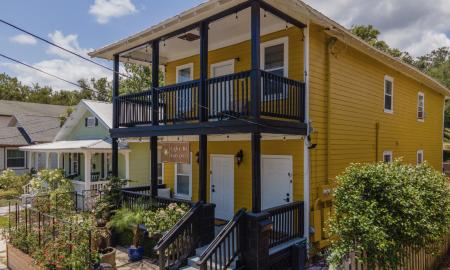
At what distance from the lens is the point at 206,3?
7660 mm

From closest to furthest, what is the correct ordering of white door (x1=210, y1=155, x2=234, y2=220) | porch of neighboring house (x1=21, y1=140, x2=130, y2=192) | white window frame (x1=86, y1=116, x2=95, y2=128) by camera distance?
1. white door (x1=210, y1=155, x2=234, y2=220)
2. porch of neighboring house (x1=21, y1=140, x2=130, y2=192)
3. white window frame (x1=86, y1=116, x2=95, y2=128)

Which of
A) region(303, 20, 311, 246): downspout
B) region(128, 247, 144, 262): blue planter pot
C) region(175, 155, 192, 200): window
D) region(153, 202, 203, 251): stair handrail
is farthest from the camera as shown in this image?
region(175, 155, 192, 200): window

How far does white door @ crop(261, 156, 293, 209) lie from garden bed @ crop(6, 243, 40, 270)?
6306 mm

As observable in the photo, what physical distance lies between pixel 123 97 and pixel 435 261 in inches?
420

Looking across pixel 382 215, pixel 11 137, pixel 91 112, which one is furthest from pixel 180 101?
pixel 11 137

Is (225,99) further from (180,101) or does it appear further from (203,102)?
(180,101)

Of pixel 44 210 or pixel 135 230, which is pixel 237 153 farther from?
pixel 44 210

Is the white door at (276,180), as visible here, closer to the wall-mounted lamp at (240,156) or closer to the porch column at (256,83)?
the wall-mounted lamp at (240,156)

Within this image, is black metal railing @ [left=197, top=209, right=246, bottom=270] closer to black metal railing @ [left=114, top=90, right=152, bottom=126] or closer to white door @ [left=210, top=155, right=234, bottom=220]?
white door @ [left=210, top=155, right=234, bottom=220]

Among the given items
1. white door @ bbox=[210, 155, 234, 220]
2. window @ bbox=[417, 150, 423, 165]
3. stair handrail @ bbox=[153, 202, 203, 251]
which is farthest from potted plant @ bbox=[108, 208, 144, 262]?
window @ bbox=[417, 150, 423, 165]

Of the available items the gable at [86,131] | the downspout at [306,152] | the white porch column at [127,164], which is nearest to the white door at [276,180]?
the downspout at [306,152]

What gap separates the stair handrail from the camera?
7301 mm

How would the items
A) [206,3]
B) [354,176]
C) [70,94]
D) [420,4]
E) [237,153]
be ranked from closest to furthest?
1. [354,176]
2. [206,3]
3. [237,153]
4. [420,4]
5. [70,94]

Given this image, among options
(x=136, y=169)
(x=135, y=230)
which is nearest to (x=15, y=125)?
(x=136, y=169)
